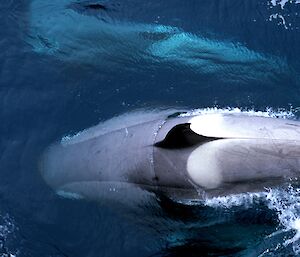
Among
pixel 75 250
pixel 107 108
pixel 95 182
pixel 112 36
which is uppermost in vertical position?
pixel 112 36

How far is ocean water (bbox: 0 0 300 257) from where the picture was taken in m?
14.4

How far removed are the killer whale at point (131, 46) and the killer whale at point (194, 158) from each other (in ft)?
12.4

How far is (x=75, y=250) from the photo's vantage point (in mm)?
14461

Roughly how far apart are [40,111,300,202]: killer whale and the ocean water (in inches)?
17.5

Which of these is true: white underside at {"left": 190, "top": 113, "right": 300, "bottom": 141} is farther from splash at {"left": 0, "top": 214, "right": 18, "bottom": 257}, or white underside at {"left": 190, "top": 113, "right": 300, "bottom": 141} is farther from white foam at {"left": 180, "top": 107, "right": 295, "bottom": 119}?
splash at {"left": 0, "top": 214, "right": 18, "bottom": 257}

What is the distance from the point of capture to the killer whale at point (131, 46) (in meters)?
18.1

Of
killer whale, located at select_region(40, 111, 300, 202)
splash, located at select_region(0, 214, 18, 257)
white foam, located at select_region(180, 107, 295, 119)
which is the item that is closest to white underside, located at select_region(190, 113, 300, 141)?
killer whale, located at select_region(40, 111, 300, 202)

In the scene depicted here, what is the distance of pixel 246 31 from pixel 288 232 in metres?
7.38

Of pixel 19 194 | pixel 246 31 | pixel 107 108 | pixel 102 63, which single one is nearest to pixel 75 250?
pixel 19 194

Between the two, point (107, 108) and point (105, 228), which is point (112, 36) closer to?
point (107, 108)

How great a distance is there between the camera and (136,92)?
17.7 meters

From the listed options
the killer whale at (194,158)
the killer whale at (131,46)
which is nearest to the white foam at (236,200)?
the killer whale at (194,158)

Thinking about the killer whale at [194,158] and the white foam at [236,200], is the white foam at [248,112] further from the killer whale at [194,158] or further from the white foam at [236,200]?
the white foam at [236,200]

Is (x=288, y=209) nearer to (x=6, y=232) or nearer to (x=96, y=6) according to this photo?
(x=6, y=232)
